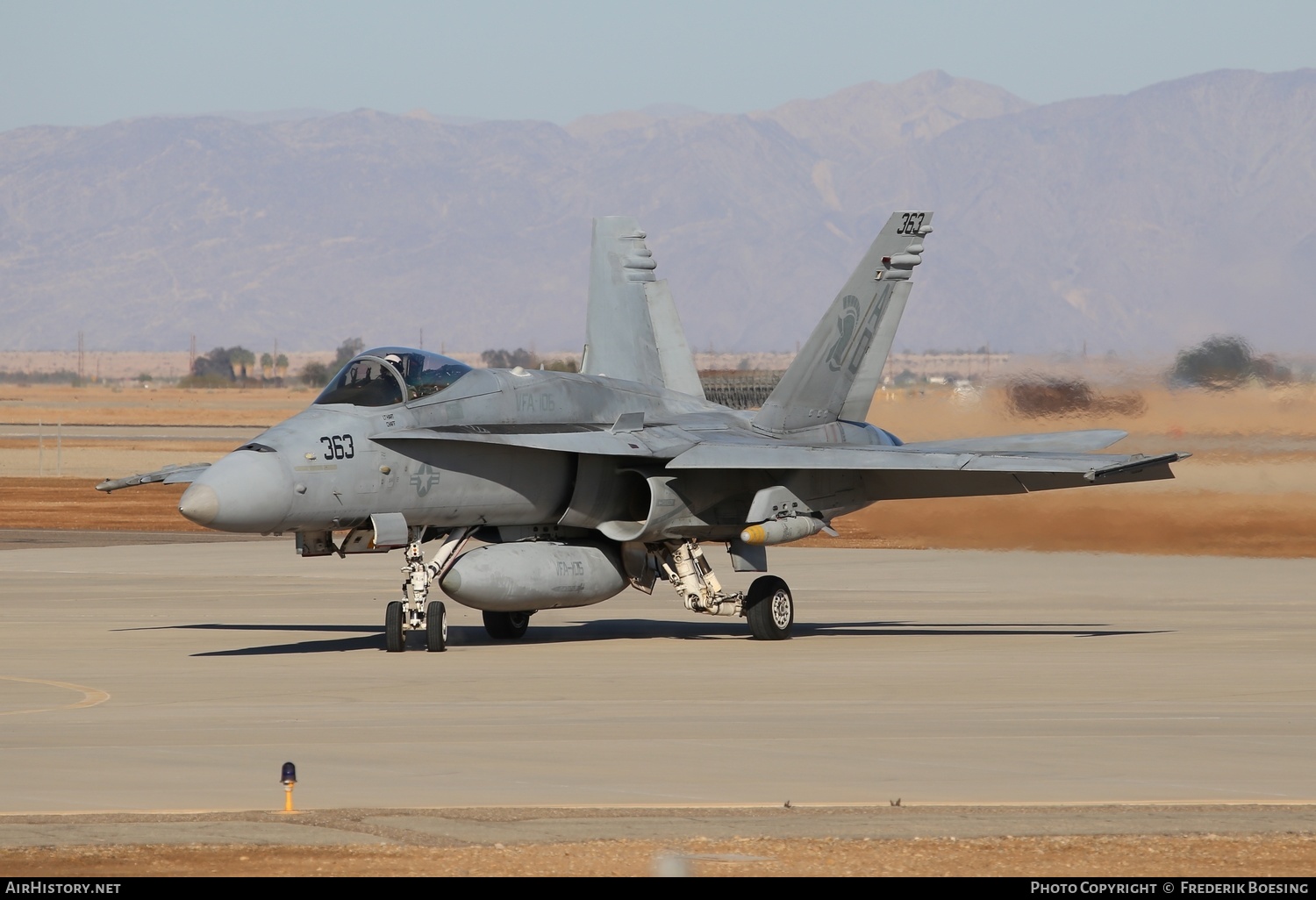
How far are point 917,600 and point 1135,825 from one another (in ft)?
51.0

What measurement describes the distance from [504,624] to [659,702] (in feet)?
17.9

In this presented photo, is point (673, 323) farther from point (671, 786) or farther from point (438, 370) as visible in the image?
point (671, 786)

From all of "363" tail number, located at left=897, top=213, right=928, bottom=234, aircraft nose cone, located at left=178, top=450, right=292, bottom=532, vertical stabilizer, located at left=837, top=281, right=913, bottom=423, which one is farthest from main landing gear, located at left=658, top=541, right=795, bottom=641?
aircraft nose cone, located at left=178, top=450, right=292, bottom=532

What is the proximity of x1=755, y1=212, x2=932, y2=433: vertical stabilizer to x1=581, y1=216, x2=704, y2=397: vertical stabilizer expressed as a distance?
1440mm

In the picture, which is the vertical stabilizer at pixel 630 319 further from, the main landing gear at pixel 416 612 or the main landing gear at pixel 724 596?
the main landing gear at pixel 416 612

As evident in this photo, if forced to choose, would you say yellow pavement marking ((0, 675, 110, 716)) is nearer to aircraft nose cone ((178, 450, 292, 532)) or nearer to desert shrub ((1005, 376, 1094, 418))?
aircraft nose cone ((178, 450, 292, 532))

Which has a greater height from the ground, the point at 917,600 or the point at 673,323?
the point at 673,323

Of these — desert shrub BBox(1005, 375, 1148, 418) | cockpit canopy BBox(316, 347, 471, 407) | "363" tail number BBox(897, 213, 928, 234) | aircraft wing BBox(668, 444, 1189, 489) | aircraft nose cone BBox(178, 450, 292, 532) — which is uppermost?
"363" tail number BBox(897, 213, 928, 234)

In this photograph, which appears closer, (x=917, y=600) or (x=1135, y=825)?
(x=1135, y=825)

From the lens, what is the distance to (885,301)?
867 inches

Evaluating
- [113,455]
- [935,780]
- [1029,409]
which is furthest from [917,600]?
[113,455]

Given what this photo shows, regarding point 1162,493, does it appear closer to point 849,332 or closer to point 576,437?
point 849,332

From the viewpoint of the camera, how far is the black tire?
19.7 metres
